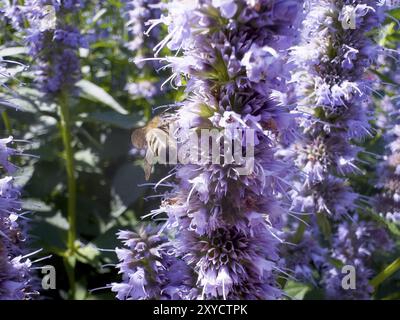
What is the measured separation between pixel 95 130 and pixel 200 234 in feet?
8.13

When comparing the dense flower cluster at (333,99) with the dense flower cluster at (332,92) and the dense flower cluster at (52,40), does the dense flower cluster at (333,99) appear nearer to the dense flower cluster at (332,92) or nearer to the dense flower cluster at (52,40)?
the dense flower cluster at (332,92)

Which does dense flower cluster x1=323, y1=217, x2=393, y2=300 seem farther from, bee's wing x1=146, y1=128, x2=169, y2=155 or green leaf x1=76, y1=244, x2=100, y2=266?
bee's wing x1=146, y1=128, x2=169, y2=155

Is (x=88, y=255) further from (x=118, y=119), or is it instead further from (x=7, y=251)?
(x=7, y=251)

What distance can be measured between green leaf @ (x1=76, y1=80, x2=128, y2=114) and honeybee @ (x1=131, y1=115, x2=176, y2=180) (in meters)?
1.12

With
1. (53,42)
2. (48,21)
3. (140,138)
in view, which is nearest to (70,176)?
(53,42)

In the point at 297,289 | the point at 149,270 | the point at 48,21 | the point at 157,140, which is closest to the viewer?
the point at 149,270

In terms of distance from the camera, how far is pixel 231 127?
165 centimetres

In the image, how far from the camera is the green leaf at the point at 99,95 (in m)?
3.31

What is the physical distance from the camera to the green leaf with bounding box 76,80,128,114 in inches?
130

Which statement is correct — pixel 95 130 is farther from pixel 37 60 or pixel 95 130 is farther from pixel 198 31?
pixel 198 31

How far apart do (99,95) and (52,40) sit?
0.41 metres

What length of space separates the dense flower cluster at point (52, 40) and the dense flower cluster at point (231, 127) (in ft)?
5.25

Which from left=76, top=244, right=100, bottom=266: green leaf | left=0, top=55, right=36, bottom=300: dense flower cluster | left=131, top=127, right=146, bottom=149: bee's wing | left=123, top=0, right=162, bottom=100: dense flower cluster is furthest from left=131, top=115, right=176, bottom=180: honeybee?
left=123, top=0, right=162, bottom=100: dense flower cluster
